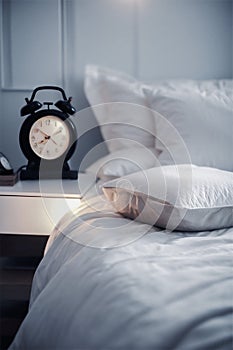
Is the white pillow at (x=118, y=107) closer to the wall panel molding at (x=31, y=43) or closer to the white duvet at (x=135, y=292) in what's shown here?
the wall panel molding at (x=31, y=43)

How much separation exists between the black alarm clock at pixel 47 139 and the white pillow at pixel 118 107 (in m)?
0.22

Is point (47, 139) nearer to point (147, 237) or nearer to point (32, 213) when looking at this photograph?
point (32, 213)

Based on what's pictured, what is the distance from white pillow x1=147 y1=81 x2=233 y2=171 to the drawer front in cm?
44

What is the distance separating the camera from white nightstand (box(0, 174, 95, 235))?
79.9 inches

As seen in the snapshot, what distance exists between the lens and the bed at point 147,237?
992mm

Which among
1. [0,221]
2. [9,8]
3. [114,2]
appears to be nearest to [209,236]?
[0,221]

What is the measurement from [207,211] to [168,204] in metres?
0.11

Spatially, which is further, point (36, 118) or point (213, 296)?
point (36, 118)

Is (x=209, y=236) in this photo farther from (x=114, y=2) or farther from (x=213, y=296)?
(x=114, y=2)

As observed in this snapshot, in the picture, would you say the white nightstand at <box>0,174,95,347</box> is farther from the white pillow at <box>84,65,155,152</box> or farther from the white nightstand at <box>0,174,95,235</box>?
the white pillow at <box>84,65,155,152</box>

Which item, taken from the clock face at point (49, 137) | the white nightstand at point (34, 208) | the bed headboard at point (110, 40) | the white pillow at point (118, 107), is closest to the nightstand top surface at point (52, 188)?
the white nightstand at point (34, 208)

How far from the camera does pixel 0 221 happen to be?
205cm

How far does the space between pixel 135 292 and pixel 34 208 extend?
103cm

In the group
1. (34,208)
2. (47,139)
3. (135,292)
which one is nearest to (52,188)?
(34,208)
